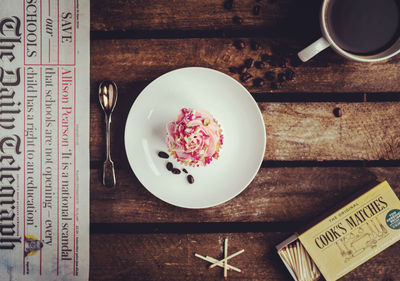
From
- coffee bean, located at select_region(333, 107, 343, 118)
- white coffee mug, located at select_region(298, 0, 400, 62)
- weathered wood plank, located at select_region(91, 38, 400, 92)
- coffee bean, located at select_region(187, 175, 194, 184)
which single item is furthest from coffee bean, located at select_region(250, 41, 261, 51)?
coffee bean, located at select_region(187, 175, 194, 184)

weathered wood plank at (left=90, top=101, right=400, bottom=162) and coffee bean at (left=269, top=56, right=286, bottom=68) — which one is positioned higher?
coffee bean at (left=269, top=56, right=286, bottom=68)

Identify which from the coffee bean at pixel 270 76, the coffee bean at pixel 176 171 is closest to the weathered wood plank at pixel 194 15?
the coffee bean at pixel 270 76

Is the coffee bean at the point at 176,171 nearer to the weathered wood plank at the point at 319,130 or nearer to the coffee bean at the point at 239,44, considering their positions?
the weathered wood plank at the point at 319,130

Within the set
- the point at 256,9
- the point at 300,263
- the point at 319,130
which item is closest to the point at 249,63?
the point at 256,9

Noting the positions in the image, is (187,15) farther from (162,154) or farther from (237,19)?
(162,154)

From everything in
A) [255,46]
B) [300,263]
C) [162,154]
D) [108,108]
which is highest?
[255,46]

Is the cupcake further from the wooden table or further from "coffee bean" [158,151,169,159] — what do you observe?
the wooden table

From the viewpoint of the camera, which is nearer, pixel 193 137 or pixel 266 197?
pixel 193 137

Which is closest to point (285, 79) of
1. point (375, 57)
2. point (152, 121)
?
point (375, 57)
